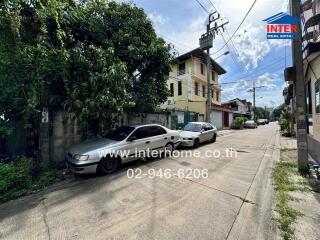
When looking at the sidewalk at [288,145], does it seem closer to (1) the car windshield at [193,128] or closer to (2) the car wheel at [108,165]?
(1) the car windshield at [193,128]

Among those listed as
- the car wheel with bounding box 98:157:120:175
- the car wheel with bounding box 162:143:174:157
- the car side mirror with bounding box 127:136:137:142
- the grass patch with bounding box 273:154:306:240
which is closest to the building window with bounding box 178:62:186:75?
the car wheel with bounding box 162:143:174:157

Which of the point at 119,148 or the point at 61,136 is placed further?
the point at 61,136

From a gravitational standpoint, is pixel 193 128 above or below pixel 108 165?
above

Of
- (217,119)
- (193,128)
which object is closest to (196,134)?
(193,128)

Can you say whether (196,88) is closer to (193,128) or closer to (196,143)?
(193,128)

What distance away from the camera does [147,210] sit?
4.00 metres

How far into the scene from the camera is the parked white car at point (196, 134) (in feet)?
35.6

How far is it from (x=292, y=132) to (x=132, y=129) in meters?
16.7

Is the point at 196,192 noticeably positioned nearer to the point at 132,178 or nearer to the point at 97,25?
the point at 132,178

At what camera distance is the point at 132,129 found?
25.2 ft

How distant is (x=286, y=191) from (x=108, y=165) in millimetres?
5235

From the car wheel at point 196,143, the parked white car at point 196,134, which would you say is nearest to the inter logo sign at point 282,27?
the parked white car at point 196,134

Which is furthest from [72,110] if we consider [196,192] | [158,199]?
[196,192]

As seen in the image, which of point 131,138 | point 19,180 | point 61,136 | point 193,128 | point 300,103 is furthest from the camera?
point 193,128
